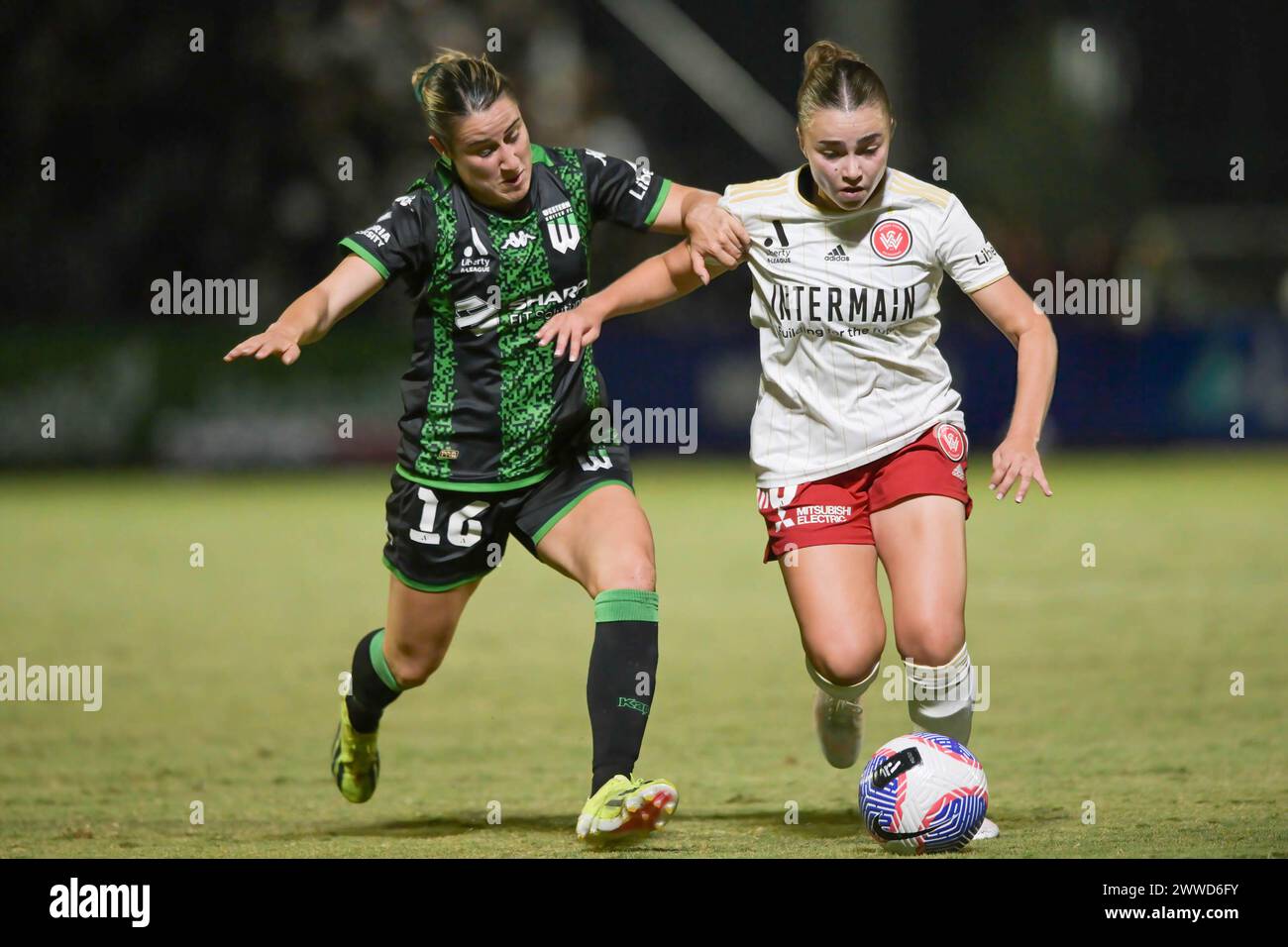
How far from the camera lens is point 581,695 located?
787 centimetres

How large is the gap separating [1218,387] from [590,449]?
44.7 ft

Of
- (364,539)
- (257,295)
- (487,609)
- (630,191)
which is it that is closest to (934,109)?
(257,295)

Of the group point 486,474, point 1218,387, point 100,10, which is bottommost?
point 486,474

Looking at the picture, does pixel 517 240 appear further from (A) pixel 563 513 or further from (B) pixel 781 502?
(B) pixel 781 502

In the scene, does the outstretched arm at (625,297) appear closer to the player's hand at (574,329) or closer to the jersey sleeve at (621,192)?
the player's hand at (574,329)

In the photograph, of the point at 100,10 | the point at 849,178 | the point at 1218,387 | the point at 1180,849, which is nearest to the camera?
the point at 1180,849

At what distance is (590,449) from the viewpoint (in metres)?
5.38

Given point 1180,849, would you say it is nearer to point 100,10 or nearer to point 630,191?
point 630,191

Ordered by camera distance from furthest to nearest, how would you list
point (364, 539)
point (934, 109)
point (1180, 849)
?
point (934, 109), point (364, 539), point (1180, 849)

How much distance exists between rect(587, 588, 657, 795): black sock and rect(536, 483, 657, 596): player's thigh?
2.2 inches

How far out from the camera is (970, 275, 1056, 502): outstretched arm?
463 cm

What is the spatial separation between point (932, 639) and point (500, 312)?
60.6 inches

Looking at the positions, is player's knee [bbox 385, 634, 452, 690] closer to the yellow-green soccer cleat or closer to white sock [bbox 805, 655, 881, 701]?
the yellow-green soccer cleat

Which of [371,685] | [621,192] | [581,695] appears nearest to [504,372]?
[621,192]
